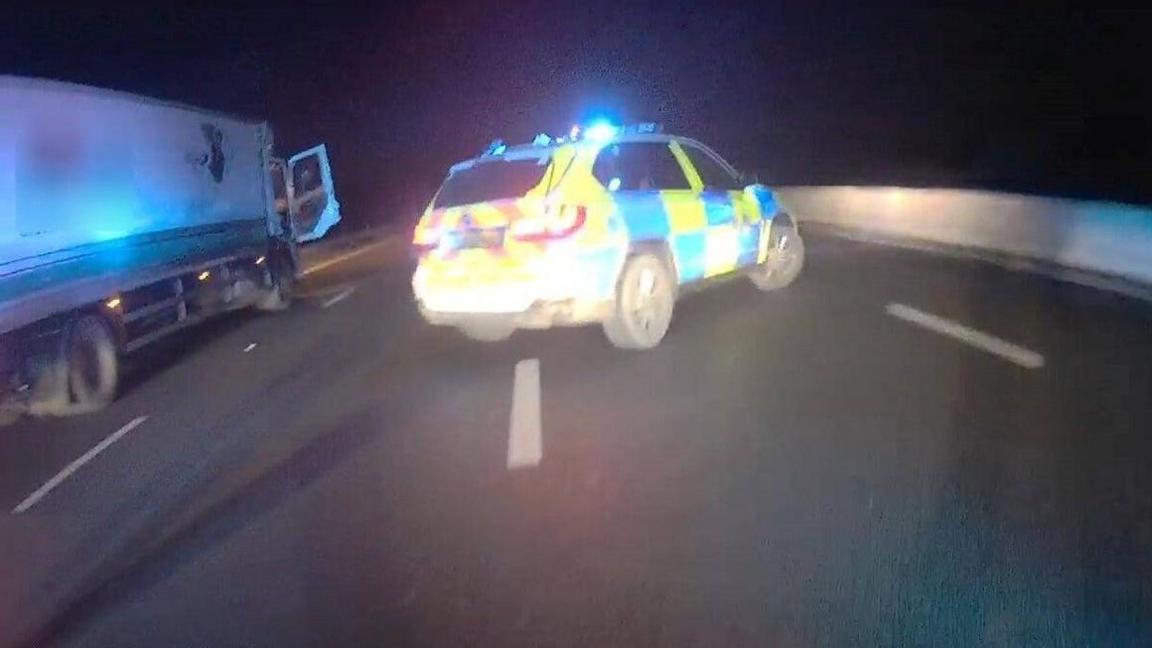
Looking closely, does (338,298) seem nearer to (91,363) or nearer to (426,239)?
(91,363)

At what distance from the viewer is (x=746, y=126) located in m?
76.3

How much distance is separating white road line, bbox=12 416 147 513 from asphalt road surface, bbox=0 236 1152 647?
4cm

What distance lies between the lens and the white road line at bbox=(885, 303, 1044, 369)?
10.1 metres

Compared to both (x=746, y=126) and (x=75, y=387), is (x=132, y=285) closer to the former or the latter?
(x=75, y=387)

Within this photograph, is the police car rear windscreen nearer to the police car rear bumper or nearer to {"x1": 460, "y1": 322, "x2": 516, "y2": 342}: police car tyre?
the police car rear bumper

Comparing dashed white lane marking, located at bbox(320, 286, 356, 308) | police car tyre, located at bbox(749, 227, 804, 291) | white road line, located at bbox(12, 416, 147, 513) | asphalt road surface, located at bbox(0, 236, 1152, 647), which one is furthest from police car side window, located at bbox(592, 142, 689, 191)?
dashed white lane marking, located at bbox(320, 286, 356, 308)

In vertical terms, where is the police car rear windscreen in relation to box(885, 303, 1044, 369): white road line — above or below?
above

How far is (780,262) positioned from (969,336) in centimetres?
351

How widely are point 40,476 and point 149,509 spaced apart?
1.60m

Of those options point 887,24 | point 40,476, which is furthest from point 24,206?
point 887,24

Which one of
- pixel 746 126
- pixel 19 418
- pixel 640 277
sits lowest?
pixel 746 126

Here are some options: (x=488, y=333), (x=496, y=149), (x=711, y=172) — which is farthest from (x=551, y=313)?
(x=711, y=172)

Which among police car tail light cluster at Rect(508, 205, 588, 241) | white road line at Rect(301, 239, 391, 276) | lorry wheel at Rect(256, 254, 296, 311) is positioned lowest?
white road line at Rect(301, 239, 391, 276)

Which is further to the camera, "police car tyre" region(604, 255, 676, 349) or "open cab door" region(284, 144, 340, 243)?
"open cab door" region(284, 144, 340, 243)
